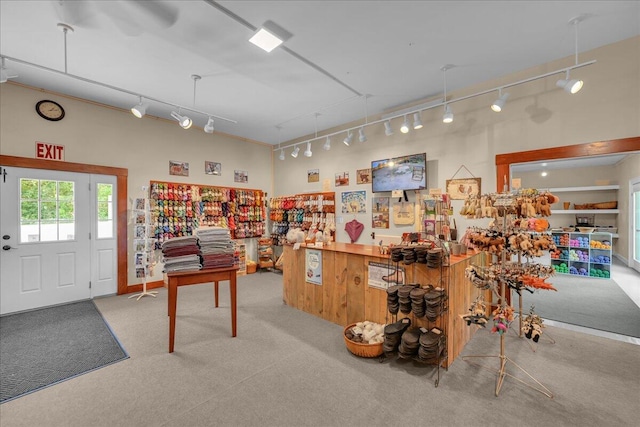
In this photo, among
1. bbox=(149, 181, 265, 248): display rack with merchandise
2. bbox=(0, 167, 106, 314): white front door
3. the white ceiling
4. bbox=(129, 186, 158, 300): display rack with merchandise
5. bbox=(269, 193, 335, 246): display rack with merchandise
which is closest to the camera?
the white ceiling

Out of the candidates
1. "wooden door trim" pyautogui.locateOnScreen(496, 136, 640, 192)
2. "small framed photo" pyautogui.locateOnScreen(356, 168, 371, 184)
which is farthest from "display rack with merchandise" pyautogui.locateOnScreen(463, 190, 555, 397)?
"small framed photo" pyautogui.locateOnScreen(356, 168, 371, 184)

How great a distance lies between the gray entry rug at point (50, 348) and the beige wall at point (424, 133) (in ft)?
4.66

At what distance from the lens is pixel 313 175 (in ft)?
21.1

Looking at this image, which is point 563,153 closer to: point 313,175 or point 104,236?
point 313,175

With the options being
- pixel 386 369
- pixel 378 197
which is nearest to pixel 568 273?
pixel 378 197

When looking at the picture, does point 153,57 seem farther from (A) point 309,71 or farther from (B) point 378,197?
(B) point 378,197

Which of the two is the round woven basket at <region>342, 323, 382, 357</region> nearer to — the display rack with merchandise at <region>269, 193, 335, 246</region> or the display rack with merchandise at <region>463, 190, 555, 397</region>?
the display rack with merchandise at <region>463, 190, 555, 397</region>

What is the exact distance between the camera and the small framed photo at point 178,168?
5603 mm

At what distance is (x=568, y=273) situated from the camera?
632 cm

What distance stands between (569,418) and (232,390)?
2.50 m

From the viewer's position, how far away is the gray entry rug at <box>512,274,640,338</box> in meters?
3.44

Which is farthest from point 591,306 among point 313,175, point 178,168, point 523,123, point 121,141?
point 121,141

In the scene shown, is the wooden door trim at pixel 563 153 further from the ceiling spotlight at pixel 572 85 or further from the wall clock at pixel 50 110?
the wall clock at pixel 50 110

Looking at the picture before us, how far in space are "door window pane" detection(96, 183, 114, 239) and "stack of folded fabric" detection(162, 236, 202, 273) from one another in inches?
116
